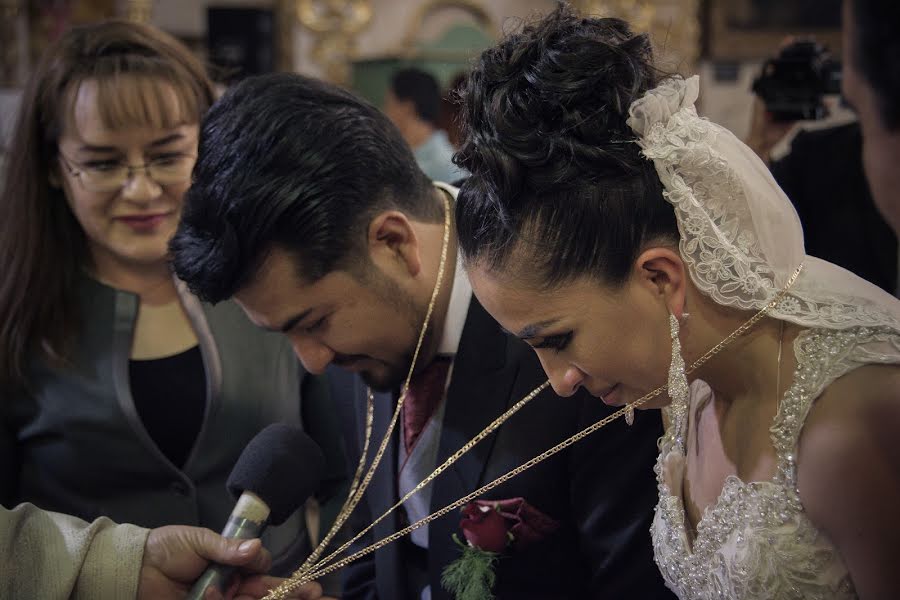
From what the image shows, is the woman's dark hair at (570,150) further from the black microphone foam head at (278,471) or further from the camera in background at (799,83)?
the camera in background at (799,83)

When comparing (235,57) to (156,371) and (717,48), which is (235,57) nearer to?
(717,48)

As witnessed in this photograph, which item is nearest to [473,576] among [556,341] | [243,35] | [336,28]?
[556,341]

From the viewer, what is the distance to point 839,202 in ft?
7.60

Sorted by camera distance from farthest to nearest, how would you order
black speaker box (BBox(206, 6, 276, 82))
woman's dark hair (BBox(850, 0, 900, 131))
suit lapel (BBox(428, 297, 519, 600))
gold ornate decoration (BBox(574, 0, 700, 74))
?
gold ornate decoration (BBox(574, 0, 700, 74)) → black speaker box (BBox(206, 6, 276, 82)) → suit lapel (BBox(428, 297, 519, 600)) → woman's dark hair (BBox(850, 0, 900, 131))

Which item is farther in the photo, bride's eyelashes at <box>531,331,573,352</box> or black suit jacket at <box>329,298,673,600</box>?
black suit jacket at <box>329,298,673,600</box>

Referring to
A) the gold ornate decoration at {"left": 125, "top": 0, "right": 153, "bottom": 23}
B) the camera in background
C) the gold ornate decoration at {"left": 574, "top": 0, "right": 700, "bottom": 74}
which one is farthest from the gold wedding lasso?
the gold ornate decoration at {"left": 574, "top": 0, "right": 700, "bottom": 74}

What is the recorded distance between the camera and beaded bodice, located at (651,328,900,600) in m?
1.21

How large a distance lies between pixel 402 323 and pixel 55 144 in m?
0.93

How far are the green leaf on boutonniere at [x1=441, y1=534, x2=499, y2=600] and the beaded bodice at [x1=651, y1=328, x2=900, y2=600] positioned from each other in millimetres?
372

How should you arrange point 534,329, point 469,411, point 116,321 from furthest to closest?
1. point 116,321
2. point 469,411
3. point 534,329

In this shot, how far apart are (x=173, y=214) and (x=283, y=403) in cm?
48

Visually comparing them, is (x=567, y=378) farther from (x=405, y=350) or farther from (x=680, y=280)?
(x=405, y=350)

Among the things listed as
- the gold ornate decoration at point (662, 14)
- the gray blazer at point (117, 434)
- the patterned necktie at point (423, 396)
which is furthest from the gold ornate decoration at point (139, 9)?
the patterned necktie at point (423, 396)

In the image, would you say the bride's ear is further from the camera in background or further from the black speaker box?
the black speaker box
